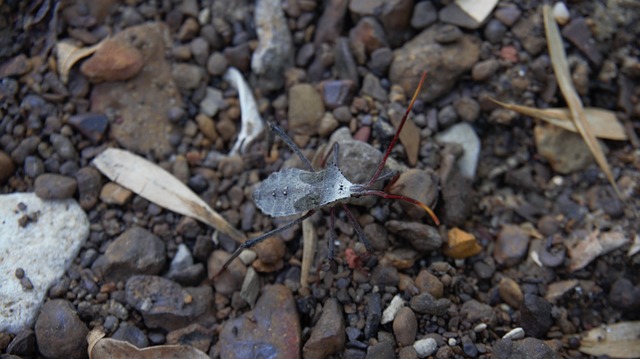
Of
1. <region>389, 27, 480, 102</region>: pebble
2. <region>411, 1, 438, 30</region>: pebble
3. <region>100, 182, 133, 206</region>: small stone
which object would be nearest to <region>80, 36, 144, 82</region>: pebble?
<region>100, 182, 133, 206</region>: small stone

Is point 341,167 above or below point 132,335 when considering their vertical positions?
above

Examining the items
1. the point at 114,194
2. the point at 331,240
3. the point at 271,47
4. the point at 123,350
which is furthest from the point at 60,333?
the point at 271,47

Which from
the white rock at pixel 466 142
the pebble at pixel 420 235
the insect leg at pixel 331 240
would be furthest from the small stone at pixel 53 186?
the white rock at pixel 466 142

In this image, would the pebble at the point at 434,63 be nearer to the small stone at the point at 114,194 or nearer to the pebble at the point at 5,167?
the small stone at the point at 114,194

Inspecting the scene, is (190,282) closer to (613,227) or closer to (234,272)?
(234,272)

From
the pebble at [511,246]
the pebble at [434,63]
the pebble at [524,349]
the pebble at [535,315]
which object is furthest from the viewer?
the pebble at [434,63]

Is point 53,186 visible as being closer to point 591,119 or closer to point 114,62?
point 114,62

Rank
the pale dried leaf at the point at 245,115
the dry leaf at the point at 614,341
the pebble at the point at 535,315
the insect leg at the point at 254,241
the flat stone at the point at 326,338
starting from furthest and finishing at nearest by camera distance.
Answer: the pale dried leaf at the point at 245,115 → the insect leg at the point at 254,241 → the dry leaf at the point at 614,341 → the pebble at the point at 535,315 → the flat stone at the point at 326,338

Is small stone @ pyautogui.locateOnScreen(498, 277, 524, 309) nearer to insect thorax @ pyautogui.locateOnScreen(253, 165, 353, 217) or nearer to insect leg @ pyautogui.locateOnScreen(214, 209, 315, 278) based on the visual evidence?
insect thorax @ pyautogui.locateOnScreen(253, 165, 353, 217)
